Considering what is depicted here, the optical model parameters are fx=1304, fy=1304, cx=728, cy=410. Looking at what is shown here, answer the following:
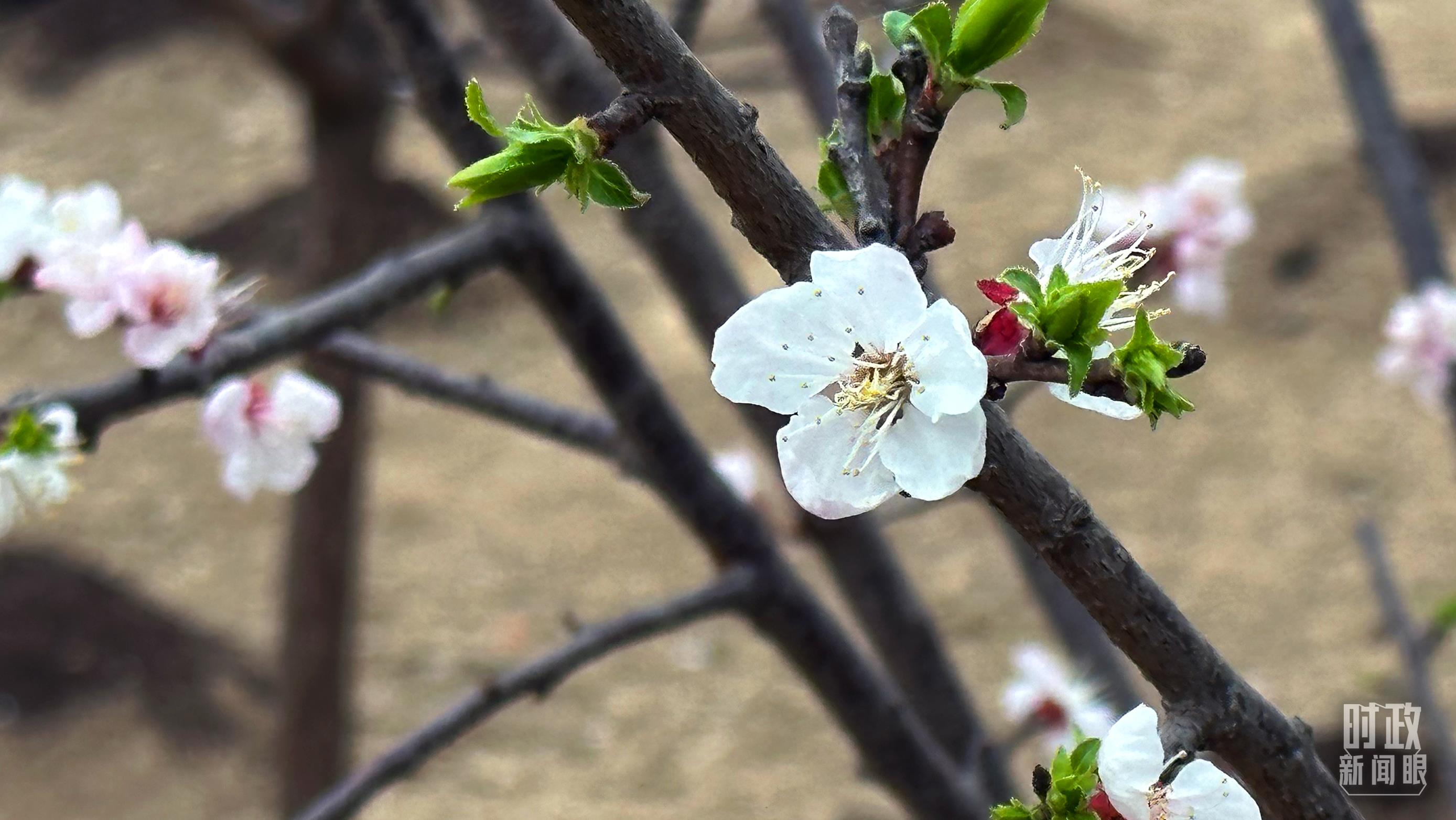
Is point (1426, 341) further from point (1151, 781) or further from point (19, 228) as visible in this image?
point (19, 228)

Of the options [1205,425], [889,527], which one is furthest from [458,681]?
[1205,425]

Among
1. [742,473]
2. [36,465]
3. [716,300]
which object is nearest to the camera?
[36,465]

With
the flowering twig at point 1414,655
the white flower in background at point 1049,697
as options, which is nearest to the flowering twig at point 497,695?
the white flower in background at point 1049,697

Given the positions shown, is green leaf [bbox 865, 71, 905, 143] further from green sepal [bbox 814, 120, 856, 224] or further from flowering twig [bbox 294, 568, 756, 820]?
flowering twig [bbox 294, 568, 756, 820]

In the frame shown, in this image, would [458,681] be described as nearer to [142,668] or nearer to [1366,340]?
[142,668]

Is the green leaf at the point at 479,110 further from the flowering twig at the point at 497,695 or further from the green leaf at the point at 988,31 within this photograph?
the flowering twig at the point at 497,695

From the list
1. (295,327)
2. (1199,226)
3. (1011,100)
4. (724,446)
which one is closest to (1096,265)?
(1011,100)

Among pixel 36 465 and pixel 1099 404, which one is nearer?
pixel 1099 404
